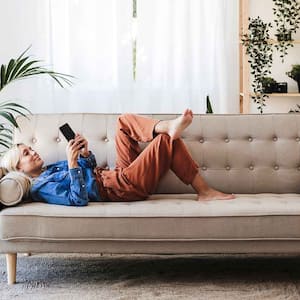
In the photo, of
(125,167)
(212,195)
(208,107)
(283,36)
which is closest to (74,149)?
(125,167)

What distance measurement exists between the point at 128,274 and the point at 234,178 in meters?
0.74

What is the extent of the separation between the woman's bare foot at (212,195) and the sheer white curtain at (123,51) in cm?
166

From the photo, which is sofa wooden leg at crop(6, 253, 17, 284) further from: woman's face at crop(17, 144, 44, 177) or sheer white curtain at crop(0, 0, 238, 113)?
sheer white curtain at crop(0, 0, 238, 113)

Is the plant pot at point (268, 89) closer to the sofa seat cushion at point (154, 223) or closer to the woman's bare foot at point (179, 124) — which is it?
the woman's bare foot at point (179, 124)

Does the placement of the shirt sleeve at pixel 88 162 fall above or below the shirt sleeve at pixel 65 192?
above

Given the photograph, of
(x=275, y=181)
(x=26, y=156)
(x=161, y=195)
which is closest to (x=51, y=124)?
(x=26, y=156)

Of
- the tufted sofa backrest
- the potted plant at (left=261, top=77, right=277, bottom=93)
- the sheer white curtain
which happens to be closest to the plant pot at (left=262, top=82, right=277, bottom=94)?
the potted plant at (left=261, top=77, right=277, bottom=93)

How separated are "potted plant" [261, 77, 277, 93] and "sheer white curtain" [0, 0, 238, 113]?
0.84 ft

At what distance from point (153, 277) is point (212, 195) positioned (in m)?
0.48

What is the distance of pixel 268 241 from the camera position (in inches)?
107

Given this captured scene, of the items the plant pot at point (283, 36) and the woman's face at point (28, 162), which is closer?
the woman's face at point (28, 162)

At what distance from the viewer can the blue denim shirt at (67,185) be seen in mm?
2825

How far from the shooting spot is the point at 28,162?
307 centimetres

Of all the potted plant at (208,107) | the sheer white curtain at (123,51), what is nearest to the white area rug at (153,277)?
the potted plant at (208,107)
